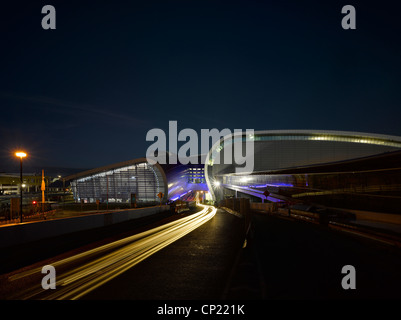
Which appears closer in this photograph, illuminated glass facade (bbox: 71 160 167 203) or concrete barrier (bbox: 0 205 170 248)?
concrete barrier (bbox: 0 205 170 248)

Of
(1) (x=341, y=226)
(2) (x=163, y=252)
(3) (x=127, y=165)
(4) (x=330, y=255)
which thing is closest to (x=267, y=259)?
(4) (x=330, y=255)

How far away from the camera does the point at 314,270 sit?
7504mm

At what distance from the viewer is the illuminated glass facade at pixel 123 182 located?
64250 mm

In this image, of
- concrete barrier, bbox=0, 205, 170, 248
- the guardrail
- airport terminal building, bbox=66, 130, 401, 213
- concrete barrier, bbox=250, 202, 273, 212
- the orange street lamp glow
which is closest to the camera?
the guardrail

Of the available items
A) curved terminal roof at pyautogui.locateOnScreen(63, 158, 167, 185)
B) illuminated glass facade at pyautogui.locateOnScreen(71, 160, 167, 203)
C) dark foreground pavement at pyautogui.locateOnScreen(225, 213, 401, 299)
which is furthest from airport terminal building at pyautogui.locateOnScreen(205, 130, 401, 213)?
illuminated glass facade at pyautogui.locateOnScreen(71, 160, 167, 203)

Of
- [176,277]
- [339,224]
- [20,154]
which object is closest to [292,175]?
[339,224]

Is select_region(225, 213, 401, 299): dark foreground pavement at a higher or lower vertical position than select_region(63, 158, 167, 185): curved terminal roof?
lower

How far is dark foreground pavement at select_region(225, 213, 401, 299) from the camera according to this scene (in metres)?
5.69

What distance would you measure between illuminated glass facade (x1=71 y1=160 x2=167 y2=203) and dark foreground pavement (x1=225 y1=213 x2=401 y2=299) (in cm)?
5428

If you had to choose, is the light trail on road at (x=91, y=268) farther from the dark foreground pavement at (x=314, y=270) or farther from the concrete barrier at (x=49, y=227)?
the concrete barrier at (x=49, y=227)

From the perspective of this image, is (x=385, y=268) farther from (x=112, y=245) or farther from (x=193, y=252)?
(x=112, y=245)

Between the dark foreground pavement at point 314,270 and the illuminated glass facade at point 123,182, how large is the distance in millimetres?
54277

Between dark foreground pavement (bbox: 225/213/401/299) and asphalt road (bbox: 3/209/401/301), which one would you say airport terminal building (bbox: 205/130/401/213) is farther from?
asphalt road (bbox: 3/209/401/301)

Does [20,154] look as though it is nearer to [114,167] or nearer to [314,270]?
[314,270]
